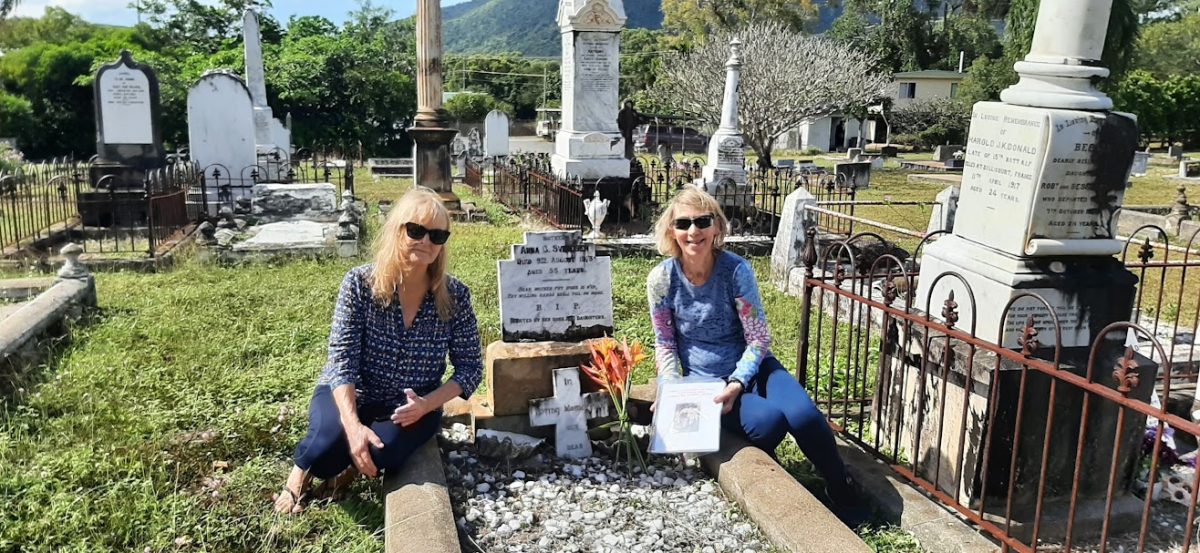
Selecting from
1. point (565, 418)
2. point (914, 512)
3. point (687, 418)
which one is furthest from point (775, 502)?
point (565, 418)

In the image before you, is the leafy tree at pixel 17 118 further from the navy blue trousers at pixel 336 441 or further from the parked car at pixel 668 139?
the navy blue trousers at pixel 336 441

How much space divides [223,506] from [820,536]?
2.21m

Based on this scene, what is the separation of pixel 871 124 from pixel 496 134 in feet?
96.8

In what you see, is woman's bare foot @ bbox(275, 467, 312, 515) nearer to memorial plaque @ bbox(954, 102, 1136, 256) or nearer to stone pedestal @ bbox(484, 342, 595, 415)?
stone pedestal @ bbox(484, 342, 595, 415)

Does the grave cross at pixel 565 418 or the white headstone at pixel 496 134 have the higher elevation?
the white headstone at pixel 496 134

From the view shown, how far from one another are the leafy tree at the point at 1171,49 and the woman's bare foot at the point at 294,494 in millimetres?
52280

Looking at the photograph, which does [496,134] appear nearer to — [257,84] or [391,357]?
[257,84]

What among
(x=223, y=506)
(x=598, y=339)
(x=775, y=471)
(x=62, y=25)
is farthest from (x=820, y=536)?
(x=62, y=25)

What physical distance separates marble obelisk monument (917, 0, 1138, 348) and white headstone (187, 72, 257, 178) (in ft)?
38.8

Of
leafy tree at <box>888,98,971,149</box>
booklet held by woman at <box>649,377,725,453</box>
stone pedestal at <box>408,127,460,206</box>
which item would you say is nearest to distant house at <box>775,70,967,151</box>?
leafy tree at <box>888,98,971,149</box>

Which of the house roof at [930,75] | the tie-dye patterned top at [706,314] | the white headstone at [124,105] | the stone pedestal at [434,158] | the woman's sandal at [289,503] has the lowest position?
the woman's sandal at [289,503]

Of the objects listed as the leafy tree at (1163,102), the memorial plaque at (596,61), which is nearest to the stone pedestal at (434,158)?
the memorial plaque at (596,61)

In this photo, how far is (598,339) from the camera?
3971mm

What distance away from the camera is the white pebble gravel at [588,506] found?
3.00 m
